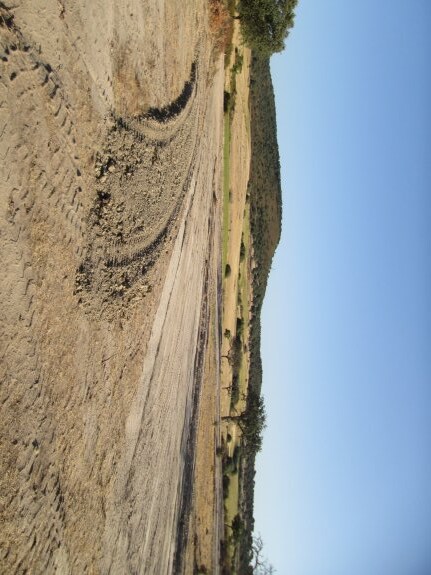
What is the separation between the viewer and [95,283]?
13.3 meters

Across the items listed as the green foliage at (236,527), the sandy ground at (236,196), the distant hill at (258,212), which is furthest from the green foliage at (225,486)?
the distant hill at (258,212)

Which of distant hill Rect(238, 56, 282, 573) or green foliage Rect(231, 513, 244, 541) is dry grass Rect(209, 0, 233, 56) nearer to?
distant hill Rect(238, 56, 282, 573)

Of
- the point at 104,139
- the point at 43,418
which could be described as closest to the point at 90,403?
the point at 43,418

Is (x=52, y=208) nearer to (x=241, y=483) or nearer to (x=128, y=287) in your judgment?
(x=128, y=287)

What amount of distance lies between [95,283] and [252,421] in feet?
79.7

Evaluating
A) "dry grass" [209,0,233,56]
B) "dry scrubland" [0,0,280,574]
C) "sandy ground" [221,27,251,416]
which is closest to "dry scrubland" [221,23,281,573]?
"sandy ground" [221,27,251,416]

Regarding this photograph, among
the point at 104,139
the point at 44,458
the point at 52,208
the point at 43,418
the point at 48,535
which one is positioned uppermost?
the point at 104,139

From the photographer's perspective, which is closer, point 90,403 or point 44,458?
point 44,458

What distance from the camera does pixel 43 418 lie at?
11.0 metres

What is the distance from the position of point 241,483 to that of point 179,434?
17477 millimetres

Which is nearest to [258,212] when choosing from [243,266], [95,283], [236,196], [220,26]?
[243,266]

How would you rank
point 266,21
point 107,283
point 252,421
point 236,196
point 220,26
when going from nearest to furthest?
1. point 107,283
2. point 220,26
3. point 266,21
4. point 236,196
5. point 252,421

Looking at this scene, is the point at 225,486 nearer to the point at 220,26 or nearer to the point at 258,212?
the point at 258,212

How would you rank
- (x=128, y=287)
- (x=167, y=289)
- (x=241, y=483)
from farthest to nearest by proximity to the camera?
(x=241, y=483), (x=167, y=289), (x=128, y=287)
